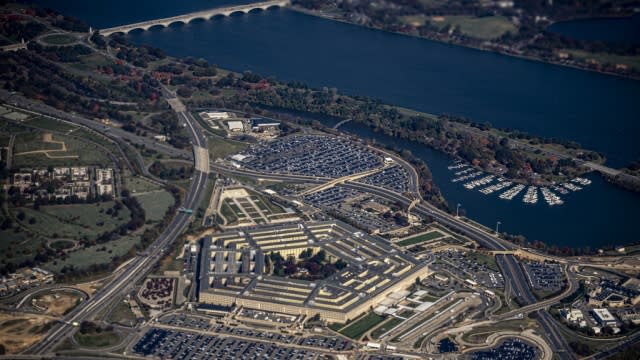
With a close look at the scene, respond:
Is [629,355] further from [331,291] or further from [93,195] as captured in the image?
[93,195]

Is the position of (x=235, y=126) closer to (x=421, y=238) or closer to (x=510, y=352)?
(x=421, y=238)

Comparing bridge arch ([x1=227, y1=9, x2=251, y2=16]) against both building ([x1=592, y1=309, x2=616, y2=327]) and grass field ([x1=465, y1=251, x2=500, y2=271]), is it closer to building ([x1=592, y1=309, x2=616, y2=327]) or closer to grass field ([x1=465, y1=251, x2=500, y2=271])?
grass field ([x1=465, y1=251, x2=500, y2=271])

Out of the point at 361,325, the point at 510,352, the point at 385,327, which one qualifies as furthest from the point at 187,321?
the point at 510,352


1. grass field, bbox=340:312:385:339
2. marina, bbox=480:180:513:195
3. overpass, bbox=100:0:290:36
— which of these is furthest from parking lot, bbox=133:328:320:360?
overpass, bbox=100:0:290:36

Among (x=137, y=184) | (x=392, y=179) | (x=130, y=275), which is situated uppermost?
(x=392, y=179)

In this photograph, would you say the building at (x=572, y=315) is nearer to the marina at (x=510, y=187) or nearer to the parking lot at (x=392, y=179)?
Answer: the marina at (x=510, y=187)

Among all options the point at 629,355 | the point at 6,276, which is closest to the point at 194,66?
the point at 6,276
